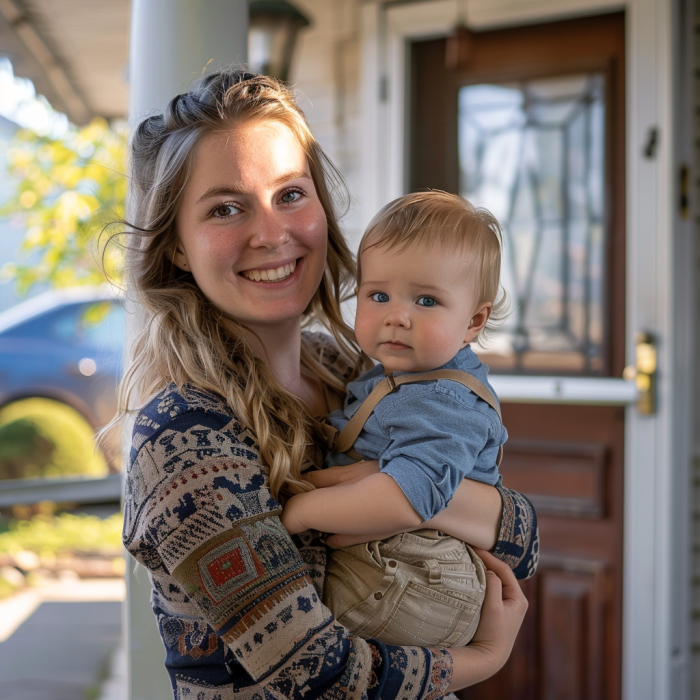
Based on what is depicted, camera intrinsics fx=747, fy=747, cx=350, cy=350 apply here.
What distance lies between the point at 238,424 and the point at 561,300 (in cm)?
211

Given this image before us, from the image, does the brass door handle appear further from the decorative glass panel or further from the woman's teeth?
Result: the woman's teeth

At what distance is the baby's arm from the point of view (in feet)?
3.40

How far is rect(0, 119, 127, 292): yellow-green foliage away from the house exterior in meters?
1.63

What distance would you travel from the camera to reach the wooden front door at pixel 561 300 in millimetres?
2826

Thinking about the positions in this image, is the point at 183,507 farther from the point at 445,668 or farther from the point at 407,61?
the point at 407,61

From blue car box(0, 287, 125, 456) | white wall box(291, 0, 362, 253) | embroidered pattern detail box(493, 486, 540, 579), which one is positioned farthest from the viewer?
blue car box(0, 287, 125, 456)

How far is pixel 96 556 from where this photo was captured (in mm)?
5129

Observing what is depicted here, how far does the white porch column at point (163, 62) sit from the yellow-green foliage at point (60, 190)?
255 cm

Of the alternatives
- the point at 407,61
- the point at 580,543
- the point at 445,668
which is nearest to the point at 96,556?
the point at 580,543

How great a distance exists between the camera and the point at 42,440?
20.8ft

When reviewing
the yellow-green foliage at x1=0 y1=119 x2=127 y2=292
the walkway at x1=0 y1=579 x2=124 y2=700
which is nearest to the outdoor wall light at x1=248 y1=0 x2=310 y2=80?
the yellow-green foliage at x1=0 y1=119 x2=127 y2=292

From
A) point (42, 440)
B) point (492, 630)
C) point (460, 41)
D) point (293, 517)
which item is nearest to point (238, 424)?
point (293, 517)

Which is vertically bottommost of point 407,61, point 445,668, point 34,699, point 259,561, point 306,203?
point 34,699

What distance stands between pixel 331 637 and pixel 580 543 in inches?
84.0
